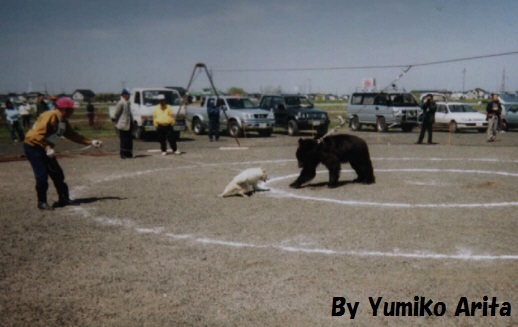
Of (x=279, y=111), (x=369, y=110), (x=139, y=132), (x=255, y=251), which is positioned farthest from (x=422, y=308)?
(x=369, y=110)

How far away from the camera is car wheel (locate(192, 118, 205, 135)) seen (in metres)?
26.3

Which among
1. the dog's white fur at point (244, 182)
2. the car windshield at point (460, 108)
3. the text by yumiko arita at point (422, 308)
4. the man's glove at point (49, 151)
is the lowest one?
the text by yumiko arita at point (422, 308)

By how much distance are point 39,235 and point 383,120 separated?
2325cm

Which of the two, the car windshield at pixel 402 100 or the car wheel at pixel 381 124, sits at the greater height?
the car windshield at pixel 402 100

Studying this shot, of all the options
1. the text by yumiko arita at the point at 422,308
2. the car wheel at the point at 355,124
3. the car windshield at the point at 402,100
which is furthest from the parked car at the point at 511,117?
the text by yumiko arita at the point at 422,308

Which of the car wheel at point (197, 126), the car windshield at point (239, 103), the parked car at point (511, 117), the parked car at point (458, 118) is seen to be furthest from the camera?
the parked car at point (511, 117)

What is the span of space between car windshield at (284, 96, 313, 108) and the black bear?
16144mm

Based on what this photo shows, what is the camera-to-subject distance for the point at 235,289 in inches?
191

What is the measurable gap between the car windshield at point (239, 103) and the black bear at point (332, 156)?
48.4 ft

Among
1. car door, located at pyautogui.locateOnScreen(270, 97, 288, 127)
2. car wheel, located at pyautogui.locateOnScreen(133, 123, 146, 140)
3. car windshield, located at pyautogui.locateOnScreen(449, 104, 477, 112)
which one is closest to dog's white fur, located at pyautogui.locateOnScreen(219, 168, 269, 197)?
car wheel, located at pyautogui.locateOnScreen(133, 123, 146, 140)

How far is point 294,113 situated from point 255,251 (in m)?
19.9

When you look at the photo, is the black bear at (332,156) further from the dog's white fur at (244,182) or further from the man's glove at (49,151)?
the man's glove at (49,151)

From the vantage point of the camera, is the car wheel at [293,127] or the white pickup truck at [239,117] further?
the car wheel at [293,127]

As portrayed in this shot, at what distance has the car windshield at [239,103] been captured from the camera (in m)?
24.8
